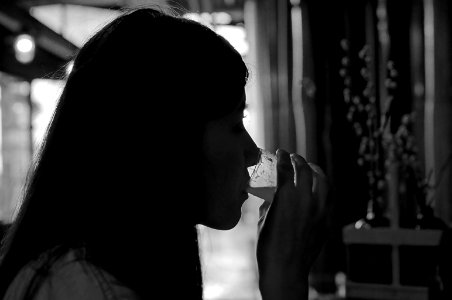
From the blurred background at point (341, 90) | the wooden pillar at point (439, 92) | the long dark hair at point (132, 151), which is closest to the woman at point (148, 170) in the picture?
the long dark hair at point (132, 151)

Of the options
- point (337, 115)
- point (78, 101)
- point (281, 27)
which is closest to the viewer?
Answer: point (78, 101)

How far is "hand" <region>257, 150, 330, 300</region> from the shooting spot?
0.64m

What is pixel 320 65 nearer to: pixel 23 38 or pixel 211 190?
pixel 211 190

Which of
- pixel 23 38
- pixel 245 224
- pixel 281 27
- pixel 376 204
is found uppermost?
pixel 23 38

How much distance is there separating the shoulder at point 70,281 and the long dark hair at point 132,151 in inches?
1.4

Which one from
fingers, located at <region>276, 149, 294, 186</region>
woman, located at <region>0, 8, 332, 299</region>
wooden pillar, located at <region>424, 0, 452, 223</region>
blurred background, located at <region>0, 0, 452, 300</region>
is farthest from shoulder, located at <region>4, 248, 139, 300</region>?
wooden pillar, located at <region>424, 0, 452, 223</region>

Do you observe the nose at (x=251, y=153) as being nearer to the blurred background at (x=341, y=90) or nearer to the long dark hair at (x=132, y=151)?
the long dark hair at (x=132, y=151)

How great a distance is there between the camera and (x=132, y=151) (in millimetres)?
589

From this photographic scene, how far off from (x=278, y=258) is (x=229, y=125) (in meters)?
0.19

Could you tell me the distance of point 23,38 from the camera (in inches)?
181

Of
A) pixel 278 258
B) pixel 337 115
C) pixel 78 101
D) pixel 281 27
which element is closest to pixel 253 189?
pixel 278 258

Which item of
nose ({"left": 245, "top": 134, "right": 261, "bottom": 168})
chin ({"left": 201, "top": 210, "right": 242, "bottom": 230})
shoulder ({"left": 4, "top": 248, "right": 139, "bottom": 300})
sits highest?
nose ({"left": 245, "top": 134, "right": 261, "bottom": 168})

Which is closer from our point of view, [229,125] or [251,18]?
[229,125]

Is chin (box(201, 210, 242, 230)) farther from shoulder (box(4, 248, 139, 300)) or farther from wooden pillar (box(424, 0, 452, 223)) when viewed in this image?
wooden pillar (box(424, 0, 452, 223))
